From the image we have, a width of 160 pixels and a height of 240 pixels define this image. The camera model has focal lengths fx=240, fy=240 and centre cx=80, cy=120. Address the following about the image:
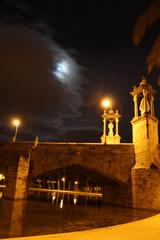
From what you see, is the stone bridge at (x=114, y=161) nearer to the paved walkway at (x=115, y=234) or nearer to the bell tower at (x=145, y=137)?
the bell tower at (x=145, y=137)

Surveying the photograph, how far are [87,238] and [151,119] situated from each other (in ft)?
40.4

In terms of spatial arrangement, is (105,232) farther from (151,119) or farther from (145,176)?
(151,119)

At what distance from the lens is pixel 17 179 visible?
58.8 ft

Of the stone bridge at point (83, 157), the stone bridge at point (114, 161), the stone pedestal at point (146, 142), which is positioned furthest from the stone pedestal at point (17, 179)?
the stone pedestal at point (146, 142)

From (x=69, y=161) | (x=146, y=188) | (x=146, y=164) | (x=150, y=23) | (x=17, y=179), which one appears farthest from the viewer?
(x=17, y=179)

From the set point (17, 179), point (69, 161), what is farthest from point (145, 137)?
point (17, 179)

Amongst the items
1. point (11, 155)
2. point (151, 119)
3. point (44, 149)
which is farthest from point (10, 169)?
point (151, 119)

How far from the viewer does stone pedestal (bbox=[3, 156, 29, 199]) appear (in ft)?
58.3

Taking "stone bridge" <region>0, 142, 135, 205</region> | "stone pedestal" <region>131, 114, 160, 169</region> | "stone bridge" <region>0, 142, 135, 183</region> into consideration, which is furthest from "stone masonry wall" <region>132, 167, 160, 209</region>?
"stone bridge" <region>0, 142, 135, 183</region>

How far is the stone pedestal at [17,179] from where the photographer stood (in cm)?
1778

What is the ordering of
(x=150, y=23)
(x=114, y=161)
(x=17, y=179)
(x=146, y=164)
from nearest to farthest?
(x=150, y=23) → (x=146, y=164) → (x=114, y=161) → (x=17, y=179)

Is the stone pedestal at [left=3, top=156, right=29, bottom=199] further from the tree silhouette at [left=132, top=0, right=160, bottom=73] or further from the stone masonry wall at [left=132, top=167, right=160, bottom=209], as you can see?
the tree silhouette at [left=132, top=0, right=160, bottom=73]

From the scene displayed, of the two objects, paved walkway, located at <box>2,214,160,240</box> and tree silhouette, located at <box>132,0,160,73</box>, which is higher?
tree silhouette, located at <box>132,0,160,73</box>

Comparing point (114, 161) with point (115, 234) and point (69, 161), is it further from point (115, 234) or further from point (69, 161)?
point (115, 234)
